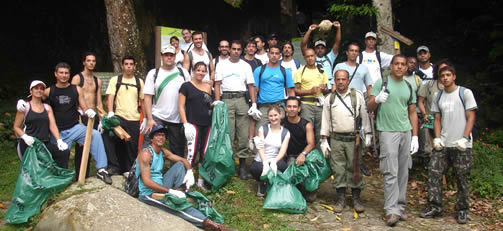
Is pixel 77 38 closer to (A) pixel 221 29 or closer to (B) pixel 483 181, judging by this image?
(A) pixel 221 29

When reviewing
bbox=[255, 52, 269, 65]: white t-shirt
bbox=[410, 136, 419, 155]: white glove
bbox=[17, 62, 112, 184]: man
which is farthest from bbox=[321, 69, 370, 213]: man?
bbox=[17, 62, 112, 184]: man

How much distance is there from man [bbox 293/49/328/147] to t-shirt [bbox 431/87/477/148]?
1.63 metres

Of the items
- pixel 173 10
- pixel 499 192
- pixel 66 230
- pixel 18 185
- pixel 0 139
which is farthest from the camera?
pixel 173 10

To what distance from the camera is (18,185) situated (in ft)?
17.0

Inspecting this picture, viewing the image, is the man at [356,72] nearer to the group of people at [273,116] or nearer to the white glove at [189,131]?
the group of people at [273,116]

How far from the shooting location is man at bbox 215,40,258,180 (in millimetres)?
6445

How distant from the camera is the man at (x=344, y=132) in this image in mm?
5695

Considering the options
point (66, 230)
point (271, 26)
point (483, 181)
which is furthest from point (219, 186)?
point (271, 26)

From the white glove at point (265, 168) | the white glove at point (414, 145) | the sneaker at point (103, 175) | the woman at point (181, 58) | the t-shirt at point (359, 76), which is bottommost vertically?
the sneaker at point (103, 175)

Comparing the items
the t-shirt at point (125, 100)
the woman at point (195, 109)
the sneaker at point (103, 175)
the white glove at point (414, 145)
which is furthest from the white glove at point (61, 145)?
the white glove at point (414, 145)

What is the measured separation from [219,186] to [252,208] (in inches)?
24.3

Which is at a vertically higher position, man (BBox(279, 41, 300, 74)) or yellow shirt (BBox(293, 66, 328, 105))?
man (BBox(279, 41, 300, 74))

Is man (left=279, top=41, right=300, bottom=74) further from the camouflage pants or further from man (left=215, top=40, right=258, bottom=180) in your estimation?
the camouflage pants

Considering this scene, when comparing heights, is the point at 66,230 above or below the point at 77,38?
below
